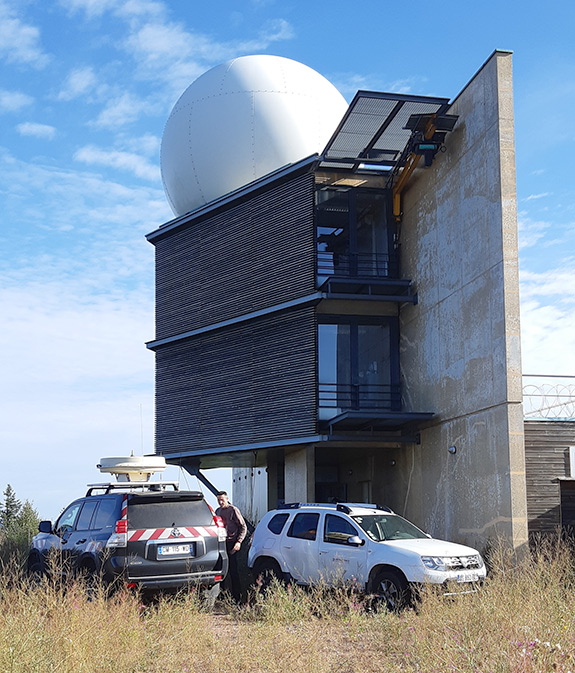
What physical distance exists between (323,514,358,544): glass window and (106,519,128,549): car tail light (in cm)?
383

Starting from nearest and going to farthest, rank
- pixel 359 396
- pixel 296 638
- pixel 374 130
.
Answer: pixel 296 638, pixel 374 130, pixel 359 396

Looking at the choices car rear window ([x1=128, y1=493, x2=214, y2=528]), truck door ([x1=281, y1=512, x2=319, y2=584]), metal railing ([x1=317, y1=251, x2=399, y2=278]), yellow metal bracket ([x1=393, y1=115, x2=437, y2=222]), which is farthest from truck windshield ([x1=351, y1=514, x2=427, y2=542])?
yellow metal bracket ([x1=393, y1=115, x2=437, y2=222])

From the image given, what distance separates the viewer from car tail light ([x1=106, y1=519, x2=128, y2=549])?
1283cm

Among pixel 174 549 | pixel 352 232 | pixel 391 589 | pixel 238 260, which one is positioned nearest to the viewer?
pixel 174 549

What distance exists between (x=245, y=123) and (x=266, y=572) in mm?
14901

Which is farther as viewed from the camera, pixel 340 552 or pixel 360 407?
pixel 360 407

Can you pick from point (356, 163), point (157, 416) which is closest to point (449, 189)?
point (356, 163)

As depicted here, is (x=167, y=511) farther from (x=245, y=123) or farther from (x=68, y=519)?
(x=245, y=123)

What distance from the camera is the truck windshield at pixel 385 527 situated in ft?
48.6

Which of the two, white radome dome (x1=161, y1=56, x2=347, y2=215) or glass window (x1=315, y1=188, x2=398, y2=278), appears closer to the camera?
glass window (x1=315, y1=188, x2=398, y2=278)

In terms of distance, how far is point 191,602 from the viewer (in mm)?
11367

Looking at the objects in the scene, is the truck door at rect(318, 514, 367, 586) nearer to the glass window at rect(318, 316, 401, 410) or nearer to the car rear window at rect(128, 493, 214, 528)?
the car rear window at rect(128, 493, 214, 528)

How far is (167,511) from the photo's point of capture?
13.4 metres

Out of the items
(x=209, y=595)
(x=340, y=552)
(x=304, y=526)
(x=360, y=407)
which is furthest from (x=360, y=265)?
(x=209, y=595)
